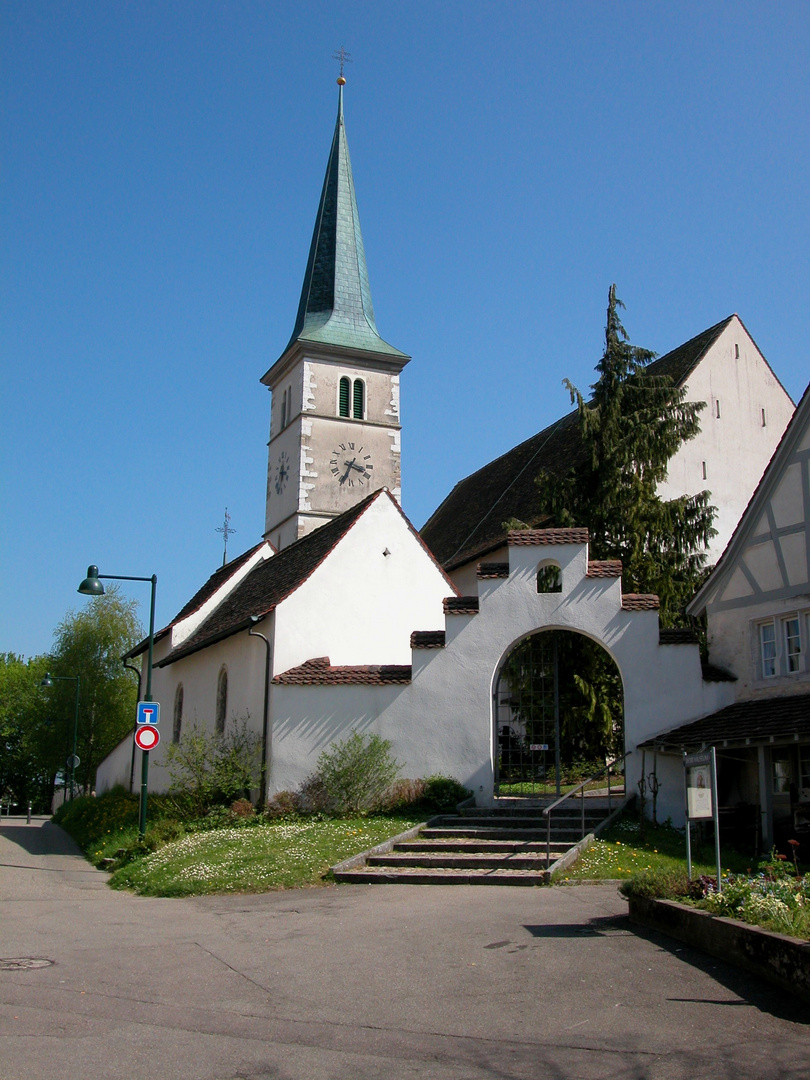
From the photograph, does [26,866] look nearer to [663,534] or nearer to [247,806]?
[247,806]

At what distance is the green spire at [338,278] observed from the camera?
166 ft

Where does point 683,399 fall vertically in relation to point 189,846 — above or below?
above

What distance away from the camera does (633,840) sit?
55.2 feet

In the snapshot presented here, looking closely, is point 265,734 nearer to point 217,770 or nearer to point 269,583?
point 217,770

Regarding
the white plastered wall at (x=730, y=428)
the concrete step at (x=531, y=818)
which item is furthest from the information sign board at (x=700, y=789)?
the white plastered wall at (x=730, y=428)

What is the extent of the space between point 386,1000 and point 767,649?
1337 centimetres

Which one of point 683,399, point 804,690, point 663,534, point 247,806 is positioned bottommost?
point 247,806

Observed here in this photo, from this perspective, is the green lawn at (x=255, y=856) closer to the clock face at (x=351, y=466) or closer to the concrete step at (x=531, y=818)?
the concrete step at (x=531, y=818)

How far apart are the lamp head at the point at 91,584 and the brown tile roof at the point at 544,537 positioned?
844cm

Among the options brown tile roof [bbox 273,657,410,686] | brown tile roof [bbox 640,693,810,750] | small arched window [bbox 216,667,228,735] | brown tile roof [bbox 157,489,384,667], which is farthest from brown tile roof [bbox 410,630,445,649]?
small arched window [bbox 216,667,228,735]

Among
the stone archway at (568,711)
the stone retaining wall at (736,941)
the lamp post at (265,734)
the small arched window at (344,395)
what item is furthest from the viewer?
the small arched window at (344,395)

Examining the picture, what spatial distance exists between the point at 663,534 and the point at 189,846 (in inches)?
545

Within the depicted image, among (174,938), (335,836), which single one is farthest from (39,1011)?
(335,836)

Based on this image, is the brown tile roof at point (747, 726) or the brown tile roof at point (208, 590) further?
the brown tile roof at point (208, 590)
